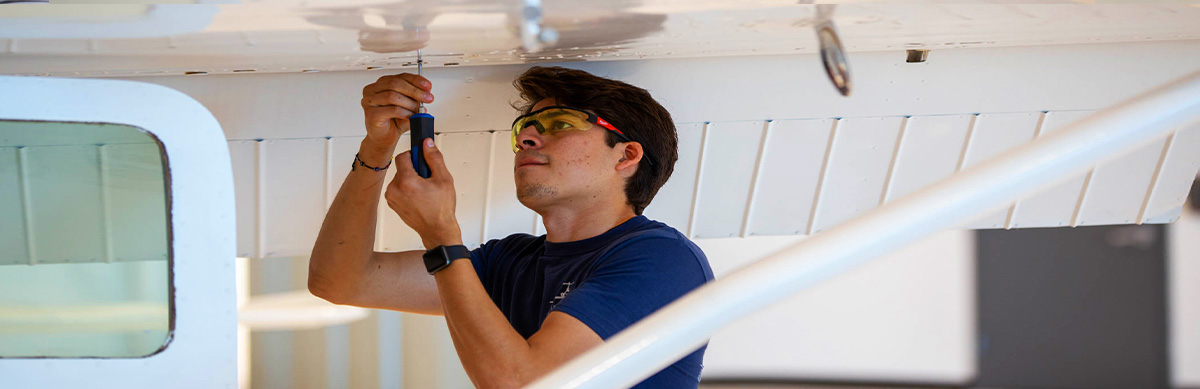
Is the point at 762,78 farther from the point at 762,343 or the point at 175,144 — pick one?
the point at 762,343

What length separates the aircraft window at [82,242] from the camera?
1236mm

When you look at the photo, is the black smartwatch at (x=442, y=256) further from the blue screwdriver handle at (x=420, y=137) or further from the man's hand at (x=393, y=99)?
the man's hand at (x=393, y=99)

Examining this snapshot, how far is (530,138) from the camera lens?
1707mm

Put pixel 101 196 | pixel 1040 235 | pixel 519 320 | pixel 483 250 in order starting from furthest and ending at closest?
1. pixel 1040 235
2. pixel 483 250
3. pixel 519 320
4. pixel 101 196

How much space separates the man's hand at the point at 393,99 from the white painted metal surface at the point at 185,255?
370 millimetres

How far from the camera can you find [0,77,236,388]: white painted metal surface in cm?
120

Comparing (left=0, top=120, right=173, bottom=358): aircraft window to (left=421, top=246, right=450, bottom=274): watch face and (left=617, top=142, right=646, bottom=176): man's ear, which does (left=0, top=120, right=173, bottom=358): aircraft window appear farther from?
(left=617, top=142, right=646, bottom=176): man's ear

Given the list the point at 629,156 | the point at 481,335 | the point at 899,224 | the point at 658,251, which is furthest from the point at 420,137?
the point at 899,224

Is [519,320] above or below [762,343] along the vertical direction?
above

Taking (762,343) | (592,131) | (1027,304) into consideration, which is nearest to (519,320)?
(592,131)

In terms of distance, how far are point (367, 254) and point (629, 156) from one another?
0.60m

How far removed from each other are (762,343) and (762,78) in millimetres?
3964

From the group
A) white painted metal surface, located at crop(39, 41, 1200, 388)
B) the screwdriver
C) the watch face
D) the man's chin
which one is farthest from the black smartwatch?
white painted metal surface, located at crop(39, 41, 1200, 388)

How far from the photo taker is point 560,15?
1072 mm
